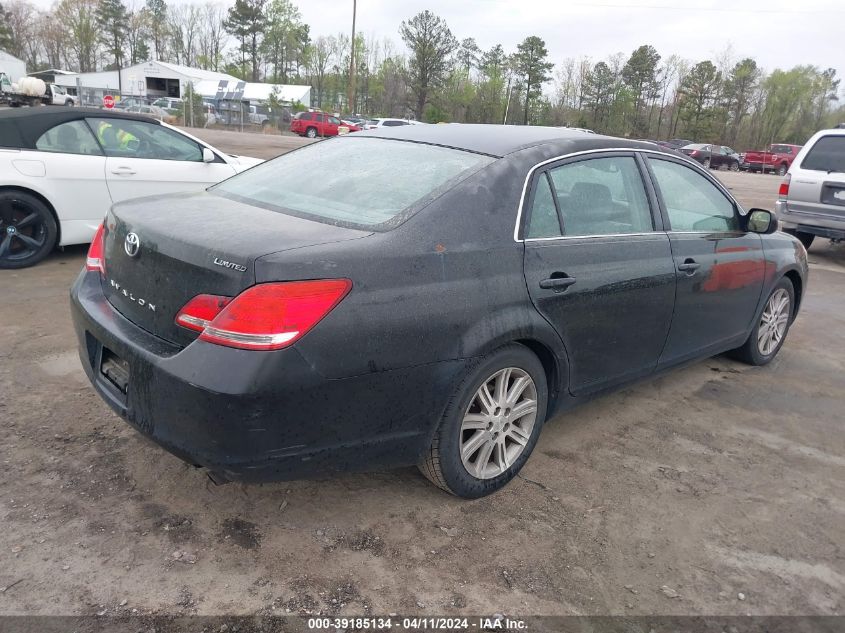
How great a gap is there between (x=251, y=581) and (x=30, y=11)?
106935mm

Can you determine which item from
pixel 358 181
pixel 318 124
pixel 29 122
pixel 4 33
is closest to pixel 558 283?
pixel 358 181

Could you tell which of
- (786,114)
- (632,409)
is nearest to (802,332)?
(632,409)

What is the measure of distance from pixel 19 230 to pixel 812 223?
378 inches

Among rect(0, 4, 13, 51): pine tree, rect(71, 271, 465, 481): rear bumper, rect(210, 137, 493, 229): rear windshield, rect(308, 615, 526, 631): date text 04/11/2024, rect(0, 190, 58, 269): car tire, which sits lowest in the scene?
rect(308, 615, 526, 631): date text 04/11/2024

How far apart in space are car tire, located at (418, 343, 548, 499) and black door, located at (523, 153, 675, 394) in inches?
9.8

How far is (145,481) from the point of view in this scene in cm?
286

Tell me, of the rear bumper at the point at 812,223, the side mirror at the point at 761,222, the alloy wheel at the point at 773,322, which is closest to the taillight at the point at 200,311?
the side mirror at the point at 761,222

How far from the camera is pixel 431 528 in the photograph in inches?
106

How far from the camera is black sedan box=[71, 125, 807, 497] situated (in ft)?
7.15

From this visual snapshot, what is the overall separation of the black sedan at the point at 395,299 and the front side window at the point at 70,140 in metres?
3.57

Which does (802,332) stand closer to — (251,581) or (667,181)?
(667,181)

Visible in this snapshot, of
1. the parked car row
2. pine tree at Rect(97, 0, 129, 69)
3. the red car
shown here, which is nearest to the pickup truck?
the parked car row

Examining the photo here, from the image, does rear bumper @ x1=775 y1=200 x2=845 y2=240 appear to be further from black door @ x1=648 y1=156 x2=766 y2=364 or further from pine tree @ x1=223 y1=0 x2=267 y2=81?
pine tree @ x1=223 y1=0 x2=267 y2=81

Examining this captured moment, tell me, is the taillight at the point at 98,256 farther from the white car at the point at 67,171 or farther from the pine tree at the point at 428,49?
the pine tree at the point at 428,49
